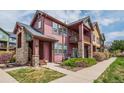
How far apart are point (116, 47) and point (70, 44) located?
25.5 meters

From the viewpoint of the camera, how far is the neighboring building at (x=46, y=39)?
1623 centimetres

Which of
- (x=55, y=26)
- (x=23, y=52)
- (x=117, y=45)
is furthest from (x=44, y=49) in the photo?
(x=117, y=45)

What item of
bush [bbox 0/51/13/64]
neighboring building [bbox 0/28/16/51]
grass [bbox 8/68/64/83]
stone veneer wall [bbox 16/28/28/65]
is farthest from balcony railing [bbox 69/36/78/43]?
neighboring building [bbox 0/28/16/51]

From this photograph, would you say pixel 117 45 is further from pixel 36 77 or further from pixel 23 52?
pixel 36 77

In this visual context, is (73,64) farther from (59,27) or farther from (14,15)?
(14,15)

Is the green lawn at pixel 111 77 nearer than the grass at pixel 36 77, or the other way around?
the green lawn at pixel 111 77

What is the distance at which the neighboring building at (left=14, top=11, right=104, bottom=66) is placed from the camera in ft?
53.2

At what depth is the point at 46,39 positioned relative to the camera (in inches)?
660

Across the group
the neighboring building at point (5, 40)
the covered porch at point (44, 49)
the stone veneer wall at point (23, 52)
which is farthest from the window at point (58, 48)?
the neighboring building at point (5, 40)

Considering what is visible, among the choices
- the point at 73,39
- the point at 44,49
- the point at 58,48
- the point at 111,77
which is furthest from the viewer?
the point at 73,39

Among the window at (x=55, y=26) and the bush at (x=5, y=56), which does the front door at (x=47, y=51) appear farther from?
the bush at (x=5, y=56)
